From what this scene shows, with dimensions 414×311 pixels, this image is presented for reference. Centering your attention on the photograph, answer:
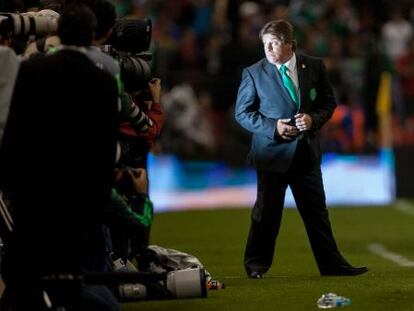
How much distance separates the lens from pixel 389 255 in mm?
12680

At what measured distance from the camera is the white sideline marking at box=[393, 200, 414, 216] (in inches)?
731

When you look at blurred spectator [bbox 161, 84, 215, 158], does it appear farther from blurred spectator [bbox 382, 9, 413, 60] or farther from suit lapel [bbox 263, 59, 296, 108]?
suit lapel [bbox 263, 59, 296, 108]

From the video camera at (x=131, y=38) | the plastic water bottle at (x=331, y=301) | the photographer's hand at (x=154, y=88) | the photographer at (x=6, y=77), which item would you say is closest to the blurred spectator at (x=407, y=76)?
the photographer's hand at (x=154, y=88)

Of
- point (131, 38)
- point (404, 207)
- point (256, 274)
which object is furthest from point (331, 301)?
point (404, 207)

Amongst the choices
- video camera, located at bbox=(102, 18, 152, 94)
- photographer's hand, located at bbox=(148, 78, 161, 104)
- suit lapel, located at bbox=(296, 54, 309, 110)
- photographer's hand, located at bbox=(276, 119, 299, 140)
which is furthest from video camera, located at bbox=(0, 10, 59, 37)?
suit lapel, located at bbox=(296, 54, 309, 110)

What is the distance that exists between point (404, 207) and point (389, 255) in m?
6.74

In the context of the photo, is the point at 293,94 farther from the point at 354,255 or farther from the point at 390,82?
the point at 390,82

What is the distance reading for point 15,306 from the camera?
23.2 ft

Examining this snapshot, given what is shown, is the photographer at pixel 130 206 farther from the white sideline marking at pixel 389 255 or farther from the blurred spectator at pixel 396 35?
the blurred spectator at pixel 396 35

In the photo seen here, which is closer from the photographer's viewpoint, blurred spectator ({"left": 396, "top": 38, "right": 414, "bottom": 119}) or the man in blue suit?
the man in blue suit

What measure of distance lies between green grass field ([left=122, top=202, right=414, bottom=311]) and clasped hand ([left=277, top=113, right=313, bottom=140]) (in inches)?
46.1

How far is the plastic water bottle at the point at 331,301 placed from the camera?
8.51 metres

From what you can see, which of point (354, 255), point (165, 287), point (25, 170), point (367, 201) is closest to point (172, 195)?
point (367, 201)

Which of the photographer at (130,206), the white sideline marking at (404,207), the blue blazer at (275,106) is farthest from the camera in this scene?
the white sideline marking at (404,207)
